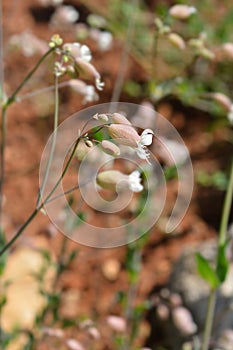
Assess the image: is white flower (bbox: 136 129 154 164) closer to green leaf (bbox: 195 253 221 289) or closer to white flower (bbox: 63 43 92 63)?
white flower (bbox: 63 43 92 63)

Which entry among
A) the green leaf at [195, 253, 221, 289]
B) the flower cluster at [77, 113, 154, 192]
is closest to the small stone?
the green leaf at [195, 253, 221, 289]

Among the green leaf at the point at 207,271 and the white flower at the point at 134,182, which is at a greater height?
the white flower at the point at 134,182

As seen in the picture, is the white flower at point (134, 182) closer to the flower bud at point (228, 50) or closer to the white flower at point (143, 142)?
the white flower at point (143, 142)

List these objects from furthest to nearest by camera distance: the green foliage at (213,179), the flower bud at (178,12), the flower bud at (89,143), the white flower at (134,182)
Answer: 1. the green foliage at (213,179)
2. the flower bud at (178,12)
3. the white flower at (134,182)
4. the flower bud at (89,143)

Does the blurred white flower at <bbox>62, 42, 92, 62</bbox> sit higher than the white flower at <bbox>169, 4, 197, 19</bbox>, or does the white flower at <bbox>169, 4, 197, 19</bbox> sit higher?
the blurred white flower at <bbox>62, 42, 92, 62</bbox>

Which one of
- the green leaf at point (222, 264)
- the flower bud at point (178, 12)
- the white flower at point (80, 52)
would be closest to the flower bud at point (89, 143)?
the white flower at point (80, 52)

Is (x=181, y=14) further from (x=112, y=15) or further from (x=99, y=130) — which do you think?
(x=112, y=15)

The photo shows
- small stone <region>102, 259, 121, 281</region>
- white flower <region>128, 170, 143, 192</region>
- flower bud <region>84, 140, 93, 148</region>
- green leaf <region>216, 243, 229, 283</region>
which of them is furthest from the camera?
small stone <region>102, 259, 121, 281</region>

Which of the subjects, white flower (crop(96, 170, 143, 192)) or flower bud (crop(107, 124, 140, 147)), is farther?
white flower (crop(96, 170, 143, 192))
